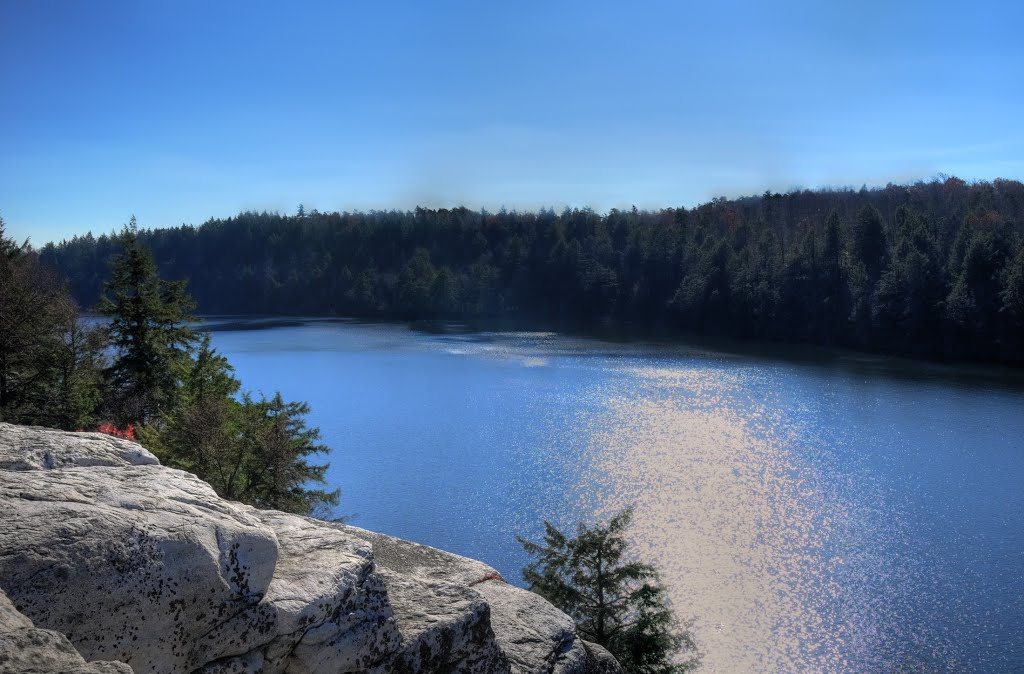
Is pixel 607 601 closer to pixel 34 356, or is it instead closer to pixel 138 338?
pixel 34 356

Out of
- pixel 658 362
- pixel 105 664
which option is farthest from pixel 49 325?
pixel 658 362

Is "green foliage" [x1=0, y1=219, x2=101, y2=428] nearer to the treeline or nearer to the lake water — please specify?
the treeline

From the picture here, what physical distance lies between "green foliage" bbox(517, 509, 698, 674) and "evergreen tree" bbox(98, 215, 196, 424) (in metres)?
15.8

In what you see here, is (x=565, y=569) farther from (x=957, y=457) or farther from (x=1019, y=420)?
(x=1019, y=420)

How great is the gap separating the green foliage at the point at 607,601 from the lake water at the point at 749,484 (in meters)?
4.83

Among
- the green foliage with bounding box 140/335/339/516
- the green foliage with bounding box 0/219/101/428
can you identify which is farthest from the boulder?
the green foliage with bounding box 0/219/101/428

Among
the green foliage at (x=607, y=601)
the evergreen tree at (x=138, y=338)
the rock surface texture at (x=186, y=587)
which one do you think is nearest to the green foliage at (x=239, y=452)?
the evergreen tree at (x=138, y=338)

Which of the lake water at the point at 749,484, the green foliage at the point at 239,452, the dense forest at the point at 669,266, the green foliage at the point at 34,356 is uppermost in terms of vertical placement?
the dense forest at the point at 669,266

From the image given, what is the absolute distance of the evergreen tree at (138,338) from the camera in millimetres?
26516

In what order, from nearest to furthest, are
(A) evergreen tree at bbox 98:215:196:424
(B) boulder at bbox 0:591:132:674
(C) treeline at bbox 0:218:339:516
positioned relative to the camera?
(B) boulder at bbox 0:591:132:674, (C) treeline at bbox 0:218:339:516, (A) evergreen tree at bbox 98:215:196:424

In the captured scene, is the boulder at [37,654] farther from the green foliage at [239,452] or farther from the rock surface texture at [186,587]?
the green foliage at [239,452]

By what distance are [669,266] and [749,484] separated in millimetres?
87661

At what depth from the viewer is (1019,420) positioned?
43.7 meters

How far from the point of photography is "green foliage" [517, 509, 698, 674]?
1533cm
